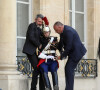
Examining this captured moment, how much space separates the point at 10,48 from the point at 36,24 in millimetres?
1355

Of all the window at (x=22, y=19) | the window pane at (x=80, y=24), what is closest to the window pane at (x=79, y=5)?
the window pane at (x=80, y=24)

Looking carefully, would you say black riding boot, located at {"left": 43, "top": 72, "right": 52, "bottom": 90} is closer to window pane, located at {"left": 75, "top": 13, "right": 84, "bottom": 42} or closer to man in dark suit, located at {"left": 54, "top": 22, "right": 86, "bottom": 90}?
man in dark suit, located at {"left": 54, "top": 22, "right": 86, "bottom": 90}

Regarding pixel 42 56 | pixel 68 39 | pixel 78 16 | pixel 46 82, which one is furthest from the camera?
pixel 78 16

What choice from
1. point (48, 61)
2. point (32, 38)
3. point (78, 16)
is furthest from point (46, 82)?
point (78, 16)

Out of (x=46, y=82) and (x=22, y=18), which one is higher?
(x=22, y=18)

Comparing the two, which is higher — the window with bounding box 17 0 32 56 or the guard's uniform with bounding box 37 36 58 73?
the window with bounding box 17 0 32 56

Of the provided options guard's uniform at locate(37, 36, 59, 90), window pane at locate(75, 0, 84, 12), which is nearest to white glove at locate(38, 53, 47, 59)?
guard's uniform at locate(37, 36, 59, 90)

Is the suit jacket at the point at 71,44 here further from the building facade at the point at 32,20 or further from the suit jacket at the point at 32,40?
the building facade at the point at 32,20

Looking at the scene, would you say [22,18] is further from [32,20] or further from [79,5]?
[79,5]

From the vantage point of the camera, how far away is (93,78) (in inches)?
651

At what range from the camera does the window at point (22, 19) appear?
1474cm

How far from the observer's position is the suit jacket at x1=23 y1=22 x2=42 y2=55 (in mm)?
11672

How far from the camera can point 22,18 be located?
14852 mm

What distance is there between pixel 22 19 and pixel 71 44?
3.93 m
